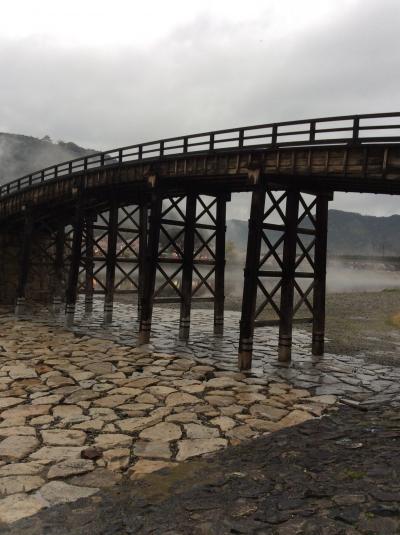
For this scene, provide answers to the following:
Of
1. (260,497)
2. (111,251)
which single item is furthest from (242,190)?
(260,497)

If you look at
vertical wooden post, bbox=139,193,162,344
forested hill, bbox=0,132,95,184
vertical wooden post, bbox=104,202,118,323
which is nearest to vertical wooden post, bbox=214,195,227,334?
vertical wooden post, bbox=139,193,162,344

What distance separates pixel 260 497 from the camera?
4.25 metres

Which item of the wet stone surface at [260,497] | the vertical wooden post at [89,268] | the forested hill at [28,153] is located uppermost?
the forested hill at [28,153]

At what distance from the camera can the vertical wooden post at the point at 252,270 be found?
32.0 ft

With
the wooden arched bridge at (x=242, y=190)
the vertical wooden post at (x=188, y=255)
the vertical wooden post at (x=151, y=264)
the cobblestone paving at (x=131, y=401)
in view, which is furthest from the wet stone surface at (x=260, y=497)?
the vertical wooden post at (x=188, y=255)

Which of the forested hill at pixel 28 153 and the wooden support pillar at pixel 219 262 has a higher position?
the forested hill at pixel 28 153

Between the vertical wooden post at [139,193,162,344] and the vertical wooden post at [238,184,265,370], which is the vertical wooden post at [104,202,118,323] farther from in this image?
the vertical wooden post at [238,184,265,370]

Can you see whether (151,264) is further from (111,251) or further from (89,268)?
(89,268)

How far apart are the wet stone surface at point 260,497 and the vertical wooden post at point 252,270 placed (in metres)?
4.03

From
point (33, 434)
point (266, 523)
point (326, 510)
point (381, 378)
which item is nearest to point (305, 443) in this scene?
point (326, 510)

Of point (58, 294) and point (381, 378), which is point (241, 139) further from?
point (58, 294)

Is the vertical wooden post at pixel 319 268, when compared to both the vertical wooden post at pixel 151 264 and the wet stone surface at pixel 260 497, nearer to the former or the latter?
the vertical wooden post at pixel 151 264

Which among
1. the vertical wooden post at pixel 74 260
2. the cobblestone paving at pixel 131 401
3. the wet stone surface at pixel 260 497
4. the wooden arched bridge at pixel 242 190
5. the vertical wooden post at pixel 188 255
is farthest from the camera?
the vertical wooden post at pixel 74 260

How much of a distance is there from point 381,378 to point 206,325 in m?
7.84
